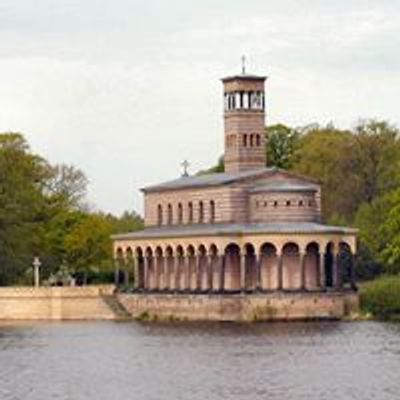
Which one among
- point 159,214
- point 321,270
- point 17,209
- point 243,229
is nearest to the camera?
point 321,270

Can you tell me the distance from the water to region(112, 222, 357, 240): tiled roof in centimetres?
858

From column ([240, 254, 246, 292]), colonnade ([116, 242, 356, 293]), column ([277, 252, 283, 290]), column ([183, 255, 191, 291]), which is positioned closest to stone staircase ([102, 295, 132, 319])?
colonnade ([116, 242, 356, 293])

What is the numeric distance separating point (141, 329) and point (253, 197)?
16.4 metres

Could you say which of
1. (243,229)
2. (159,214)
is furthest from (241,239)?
(159,214)

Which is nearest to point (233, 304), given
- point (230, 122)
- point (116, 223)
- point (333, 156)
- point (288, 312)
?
point (288, 312)

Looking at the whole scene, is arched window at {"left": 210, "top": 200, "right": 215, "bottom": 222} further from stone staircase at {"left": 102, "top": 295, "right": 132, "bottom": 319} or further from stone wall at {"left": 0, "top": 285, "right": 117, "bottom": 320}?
stone wall at {"left": 0, "top": 285, "right": 117, "bottom": 320}

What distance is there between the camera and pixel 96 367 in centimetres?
8662

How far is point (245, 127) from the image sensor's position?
137 metres

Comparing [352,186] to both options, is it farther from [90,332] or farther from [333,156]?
[90,332]

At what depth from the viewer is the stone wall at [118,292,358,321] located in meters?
118

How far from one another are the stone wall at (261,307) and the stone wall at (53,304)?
6139 millimetres

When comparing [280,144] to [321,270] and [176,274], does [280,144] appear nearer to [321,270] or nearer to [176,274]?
[176,274]

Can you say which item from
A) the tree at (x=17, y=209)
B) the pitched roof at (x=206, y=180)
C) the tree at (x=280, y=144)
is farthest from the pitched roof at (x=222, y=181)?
the tree at (x=280, y=144)

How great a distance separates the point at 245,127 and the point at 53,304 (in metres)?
17.6
